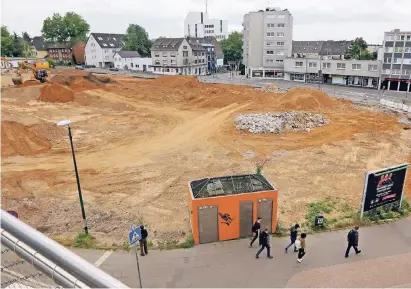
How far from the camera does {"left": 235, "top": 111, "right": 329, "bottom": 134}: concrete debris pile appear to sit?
31.8 metres

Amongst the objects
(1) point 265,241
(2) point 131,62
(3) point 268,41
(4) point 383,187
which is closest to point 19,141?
(1) point 265,241

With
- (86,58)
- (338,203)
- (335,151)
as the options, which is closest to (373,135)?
(335,151)

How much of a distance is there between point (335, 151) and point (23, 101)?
38951mm

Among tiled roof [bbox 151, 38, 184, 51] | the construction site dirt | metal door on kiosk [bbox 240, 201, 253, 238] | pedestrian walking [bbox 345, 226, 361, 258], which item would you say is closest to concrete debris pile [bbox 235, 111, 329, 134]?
the construction site dirt

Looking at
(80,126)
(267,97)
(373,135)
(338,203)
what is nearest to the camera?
(338,203)

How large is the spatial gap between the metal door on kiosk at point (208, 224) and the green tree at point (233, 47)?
8860 centimetres

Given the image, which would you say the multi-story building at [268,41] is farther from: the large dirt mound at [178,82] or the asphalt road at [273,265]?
the asphalt road at [273,265]

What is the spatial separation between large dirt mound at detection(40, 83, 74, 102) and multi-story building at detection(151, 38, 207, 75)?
110 feet

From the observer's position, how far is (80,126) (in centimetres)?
3353

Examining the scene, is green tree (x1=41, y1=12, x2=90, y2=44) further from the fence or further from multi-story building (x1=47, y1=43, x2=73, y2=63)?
the fence

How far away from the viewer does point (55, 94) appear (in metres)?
45.4

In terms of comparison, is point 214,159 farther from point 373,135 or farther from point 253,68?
point 253,68

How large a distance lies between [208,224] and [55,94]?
3900 centimetres

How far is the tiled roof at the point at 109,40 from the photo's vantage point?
93.0 m
